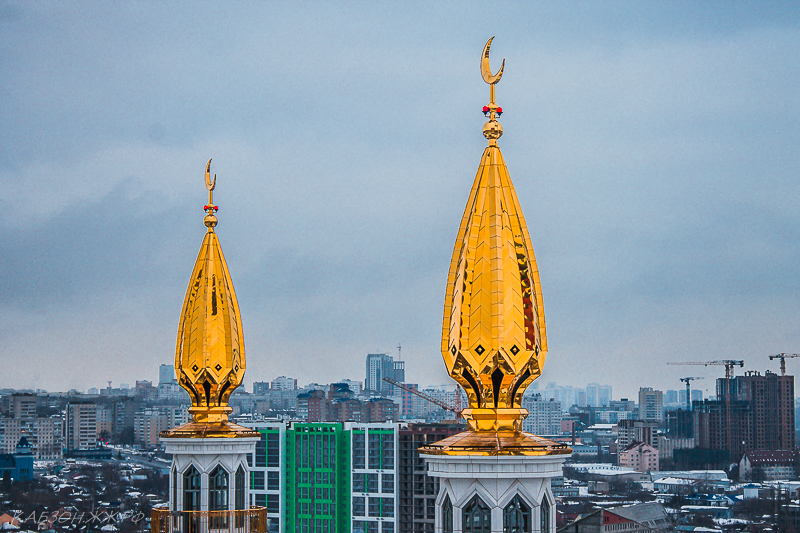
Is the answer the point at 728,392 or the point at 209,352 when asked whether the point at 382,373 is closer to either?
the point at 728,392

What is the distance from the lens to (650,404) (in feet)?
640

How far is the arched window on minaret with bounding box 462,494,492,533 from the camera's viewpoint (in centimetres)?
716

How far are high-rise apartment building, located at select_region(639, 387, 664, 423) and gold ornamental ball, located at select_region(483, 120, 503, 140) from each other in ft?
621

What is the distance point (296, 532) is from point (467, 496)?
5387cm

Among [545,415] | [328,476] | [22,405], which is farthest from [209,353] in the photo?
[545,415]

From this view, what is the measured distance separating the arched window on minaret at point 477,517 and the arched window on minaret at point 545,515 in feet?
1.10

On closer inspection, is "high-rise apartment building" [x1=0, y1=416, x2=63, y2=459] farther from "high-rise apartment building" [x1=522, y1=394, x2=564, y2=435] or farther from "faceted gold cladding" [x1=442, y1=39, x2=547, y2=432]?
"faceted gold cladding" [x1=442, y1=39, x2=547, y2=432]

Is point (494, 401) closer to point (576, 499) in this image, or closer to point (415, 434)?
point (415, 434)

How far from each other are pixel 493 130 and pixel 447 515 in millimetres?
2436

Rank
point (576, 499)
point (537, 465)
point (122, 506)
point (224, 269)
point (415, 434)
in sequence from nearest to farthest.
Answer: point (537, 465), point (224, 269), point (415, 434), point (122, 506), point (576, 499)

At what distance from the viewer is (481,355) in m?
7.20

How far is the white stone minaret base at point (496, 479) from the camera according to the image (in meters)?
7.11

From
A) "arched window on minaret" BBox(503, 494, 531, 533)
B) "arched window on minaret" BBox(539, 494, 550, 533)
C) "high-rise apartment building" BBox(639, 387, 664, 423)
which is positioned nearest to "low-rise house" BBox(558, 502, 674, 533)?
"arched window on minaret" BBox(539, 494, 550, 533)

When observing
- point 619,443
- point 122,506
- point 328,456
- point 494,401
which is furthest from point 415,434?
point 619,443
